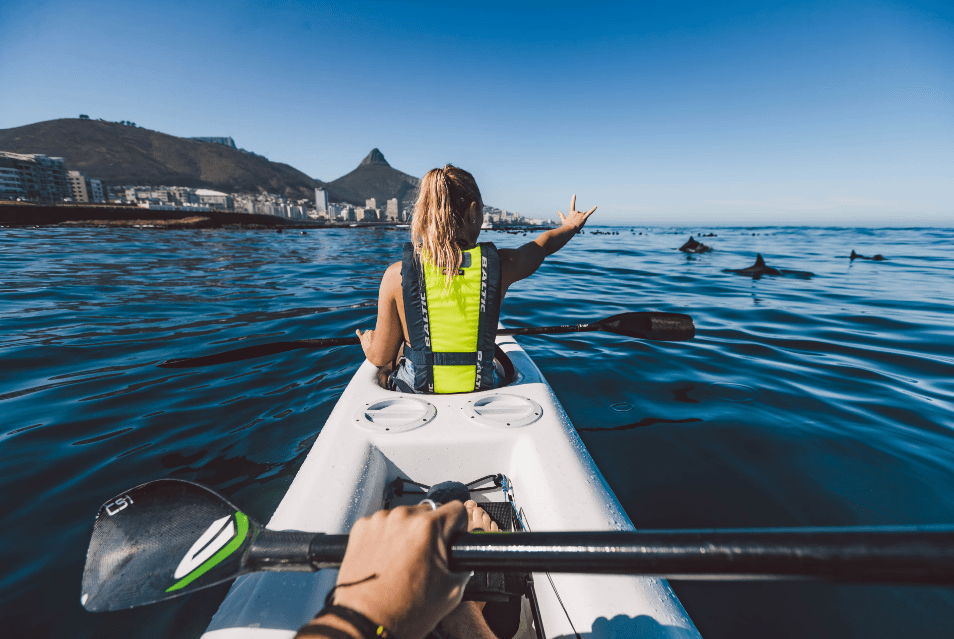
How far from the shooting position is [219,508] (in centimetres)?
149

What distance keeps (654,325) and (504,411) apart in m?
3.02

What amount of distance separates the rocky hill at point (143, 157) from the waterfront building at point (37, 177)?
72.6ft

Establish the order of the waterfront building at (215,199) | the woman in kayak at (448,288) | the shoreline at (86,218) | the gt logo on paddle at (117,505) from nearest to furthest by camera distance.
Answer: the gt logo on paddle at (117,505)
the woman in kayak at (448,288)
the shoreline at (86,218)
the waterfront building at (215,199)

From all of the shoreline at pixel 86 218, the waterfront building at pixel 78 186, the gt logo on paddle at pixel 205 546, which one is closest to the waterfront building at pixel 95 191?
the waterfront building at pixel 78 186

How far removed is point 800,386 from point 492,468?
15.8 feet

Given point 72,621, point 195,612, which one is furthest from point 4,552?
point 195,612

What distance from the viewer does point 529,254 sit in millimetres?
3135

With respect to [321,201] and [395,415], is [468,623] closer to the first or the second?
[395,415]

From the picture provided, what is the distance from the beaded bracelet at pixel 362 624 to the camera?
859mm

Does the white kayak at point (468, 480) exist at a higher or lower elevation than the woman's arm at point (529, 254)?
lower

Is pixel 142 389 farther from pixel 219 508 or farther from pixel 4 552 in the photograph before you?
pixel 219 508

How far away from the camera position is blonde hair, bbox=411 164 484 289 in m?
2.58

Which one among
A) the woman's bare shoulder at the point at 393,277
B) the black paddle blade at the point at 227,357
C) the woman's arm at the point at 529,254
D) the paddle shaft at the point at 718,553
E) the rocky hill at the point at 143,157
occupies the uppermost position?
the rocky hill at the point at 143,157

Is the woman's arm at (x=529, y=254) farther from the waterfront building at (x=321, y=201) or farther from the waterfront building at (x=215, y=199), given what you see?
the waterfront building at (x=321, y=201)
